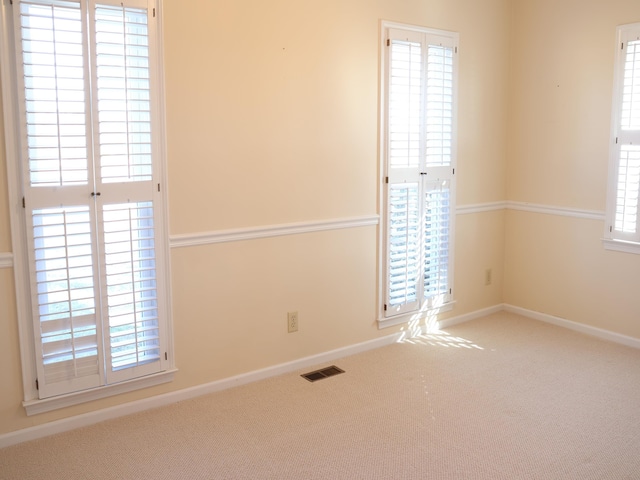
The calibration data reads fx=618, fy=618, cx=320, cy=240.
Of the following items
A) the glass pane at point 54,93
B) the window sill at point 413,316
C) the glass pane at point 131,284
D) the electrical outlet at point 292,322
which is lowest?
the window sill at point 413,316

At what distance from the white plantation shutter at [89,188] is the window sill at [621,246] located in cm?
306

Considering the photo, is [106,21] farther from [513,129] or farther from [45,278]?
[513,129]

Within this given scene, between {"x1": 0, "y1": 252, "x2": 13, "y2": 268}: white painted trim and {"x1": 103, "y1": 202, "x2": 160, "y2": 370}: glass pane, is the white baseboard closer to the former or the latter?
{"x1": 103, "y1": 202, "x2": 160, "y2": 370}: glass pane

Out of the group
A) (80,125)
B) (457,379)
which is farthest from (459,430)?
(80,125)

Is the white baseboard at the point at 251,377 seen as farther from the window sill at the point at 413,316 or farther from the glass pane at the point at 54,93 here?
the glass pane at the point at 54,93

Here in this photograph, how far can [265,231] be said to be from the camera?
11.8 ft

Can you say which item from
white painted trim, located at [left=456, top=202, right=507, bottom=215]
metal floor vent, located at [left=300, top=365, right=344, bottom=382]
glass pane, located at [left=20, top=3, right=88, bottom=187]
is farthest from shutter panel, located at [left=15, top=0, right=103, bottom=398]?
white painted trim, located at [left=456, top=202, right=507, bottom=215]

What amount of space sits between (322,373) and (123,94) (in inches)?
78.3

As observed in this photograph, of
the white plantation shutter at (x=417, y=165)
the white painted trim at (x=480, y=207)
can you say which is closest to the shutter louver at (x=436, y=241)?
the white plantation shutter at (x=417, y=165)

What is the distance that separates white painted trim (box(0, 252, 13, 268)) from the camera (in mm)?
2812

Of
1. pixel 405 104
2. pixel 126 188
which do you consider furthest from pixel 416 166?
pixel 126 188

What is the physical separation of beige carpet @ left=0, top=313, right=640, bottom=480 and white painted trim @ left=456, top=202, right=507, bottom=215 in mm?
1140

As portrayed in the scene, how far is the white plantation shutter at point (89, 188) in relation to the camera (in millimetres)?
2812

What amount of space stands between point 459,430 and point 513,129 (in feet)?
8.89
